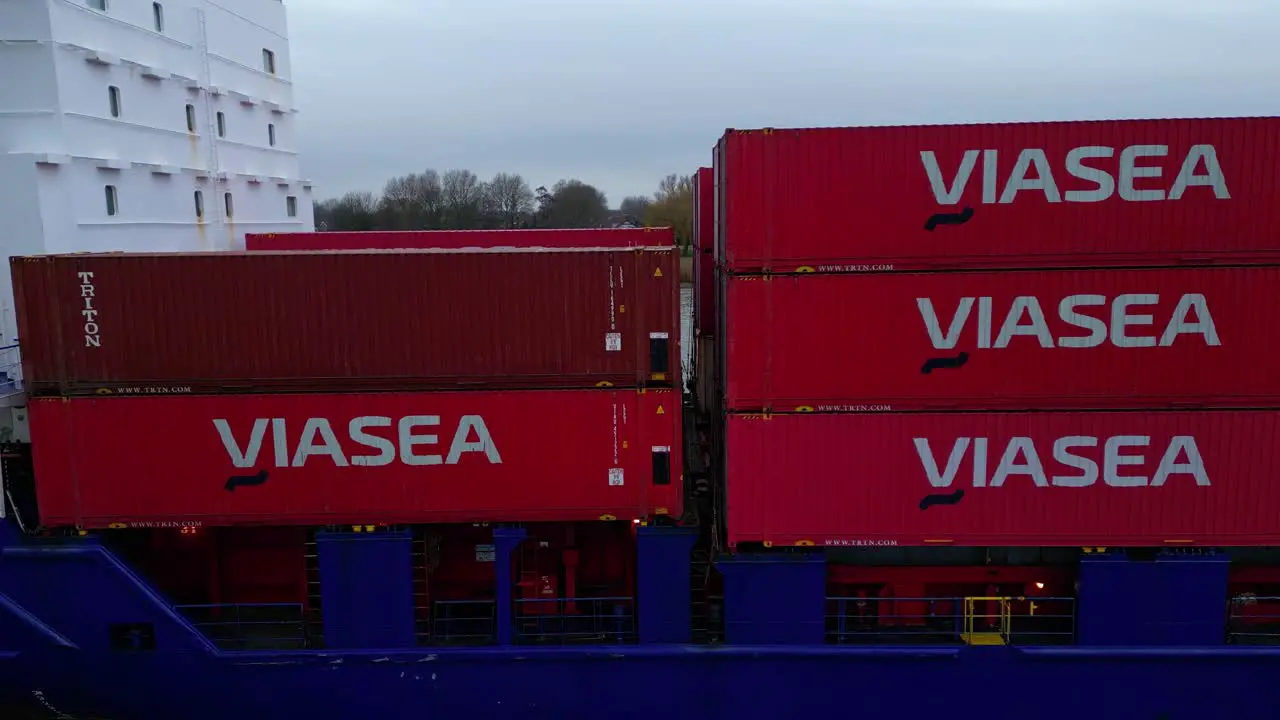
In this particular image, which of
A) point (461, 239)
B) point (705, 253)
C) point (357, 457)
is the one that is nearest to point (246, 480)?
point (357, 457)

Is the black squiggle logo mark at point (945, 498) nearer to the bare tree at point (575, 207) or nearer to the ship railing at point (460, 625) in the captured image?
the ship railing at point (460, 625)

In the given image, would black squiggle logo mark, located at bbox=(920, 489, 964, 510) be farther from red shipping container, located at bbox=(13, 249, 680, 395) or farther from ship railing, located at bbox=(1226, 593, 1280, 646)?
ship railing, located at bbox=(1226, 593, 1280, 646)

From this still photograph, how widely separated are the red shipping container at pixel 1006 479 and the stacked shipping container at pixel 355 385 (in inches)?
47.1

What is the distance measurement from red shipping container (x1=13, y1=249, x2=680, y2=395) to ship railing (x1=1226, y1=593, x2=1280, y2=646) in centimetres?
710

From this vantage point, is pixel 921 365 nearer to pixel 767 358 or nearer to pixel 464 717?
pixel 767 358

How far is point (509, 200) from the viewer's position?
7056cm

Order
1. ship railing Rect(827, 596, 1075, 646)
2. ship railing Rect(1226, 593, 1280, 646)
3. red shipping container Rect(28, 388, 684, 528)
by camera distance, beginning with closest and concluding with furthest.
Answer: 1. red shipping container Rect(28, 388, 684, 528)
2. ship railing Rect(1226, 593, 1280, 646)
3. ship railing Rect(827, 596, 1075, 646)

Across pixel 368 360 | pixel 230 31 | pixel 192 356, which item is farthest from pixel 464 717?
pixel 230 31

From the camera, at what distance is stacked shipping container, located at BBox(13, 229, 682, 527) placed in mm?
8438

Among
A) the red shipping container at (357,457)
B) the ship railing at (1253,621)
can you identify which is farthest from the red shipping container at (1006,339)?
the ship railing at (1253,621)

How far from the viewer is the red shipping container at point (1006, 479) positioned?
8.23 meters

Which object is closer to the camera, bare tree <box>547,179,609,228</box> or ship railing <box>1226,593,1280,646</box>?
ship railing <box>1226,593,1280,646</box>

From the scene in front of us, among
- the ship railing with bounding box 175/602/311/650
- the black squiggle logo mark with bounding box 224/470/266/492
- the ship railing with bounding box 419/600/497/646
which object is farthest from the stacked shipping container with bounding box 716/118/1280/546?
the ship railing with bounding box 175/602/311/650

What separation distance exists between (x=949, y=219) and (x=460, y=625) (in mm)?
7590
